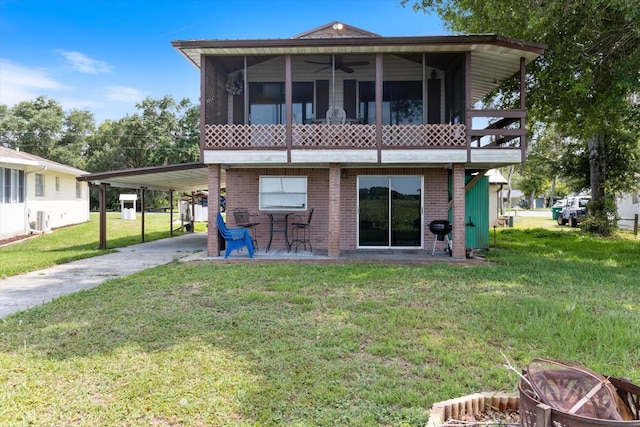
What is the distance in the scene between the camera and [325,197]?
11.9 metres

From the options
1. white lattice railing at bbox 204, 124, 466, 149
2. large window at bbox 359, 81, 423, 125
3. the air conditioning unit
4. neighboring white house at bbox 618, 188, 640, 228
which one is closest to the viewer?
white lattice railing at bbox 204, 124, 466, 149

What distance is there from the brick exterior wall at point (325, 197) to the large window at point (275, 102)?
1543 millimetres

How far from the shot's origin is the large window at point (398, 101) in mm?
11992

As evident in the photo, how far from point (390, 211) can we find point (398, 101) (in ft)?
10.6

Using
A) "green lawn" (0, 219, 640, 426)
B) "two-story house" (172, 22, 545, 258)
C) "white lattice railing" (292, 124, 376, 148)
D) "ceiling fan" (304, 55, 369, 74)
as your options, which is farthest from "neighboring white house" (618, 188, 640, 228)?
"white lattice railing" (292, 124, 376, 148)

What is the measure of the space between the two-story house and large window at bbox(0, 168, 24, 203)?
9.33 meters

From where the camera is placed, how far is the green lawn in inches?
118

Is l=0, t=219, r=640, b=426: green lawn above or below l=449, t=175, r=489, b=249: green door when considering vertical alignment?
below

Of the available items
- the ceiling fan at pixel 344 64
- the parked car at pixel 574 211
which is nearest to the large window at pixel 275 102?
the ceiling fan at pixel 344 64

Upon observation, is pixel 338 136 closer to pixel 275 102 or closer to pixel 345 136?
pixel 345 136

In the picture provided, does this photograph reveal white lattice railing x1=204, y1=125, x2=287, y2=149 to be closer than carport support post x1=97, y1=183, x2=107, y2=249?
Yes

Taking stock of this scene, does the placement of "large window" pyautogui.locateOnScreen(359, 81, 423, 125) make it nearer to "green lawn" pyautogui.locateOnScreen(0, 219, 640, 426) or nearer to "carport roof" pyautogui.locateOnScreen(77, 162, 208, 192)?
"carport roof" pyautogui.locateOnScreen(77, 162, 208, 192)

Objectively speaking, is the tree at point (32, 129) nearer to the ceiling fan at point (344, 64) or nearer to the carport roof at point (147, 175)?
the carport roof at point (147, 175)

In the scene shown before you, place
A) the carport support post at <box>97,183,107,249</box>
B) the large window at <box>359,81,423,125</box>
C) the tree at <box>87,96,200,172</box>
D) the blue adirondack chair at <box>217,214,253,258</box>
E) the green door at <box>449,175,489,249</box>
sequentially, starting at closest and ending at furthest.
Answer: the blue adirondack chair at <box>217,214,253,258</box>
the large window at <box>359,81,423,125</box>
the green door at <box>449,175,489,249</box>
the carport support post at <box>97,183,107,249</box>
the tree at <box>87,96,200,172</box>
